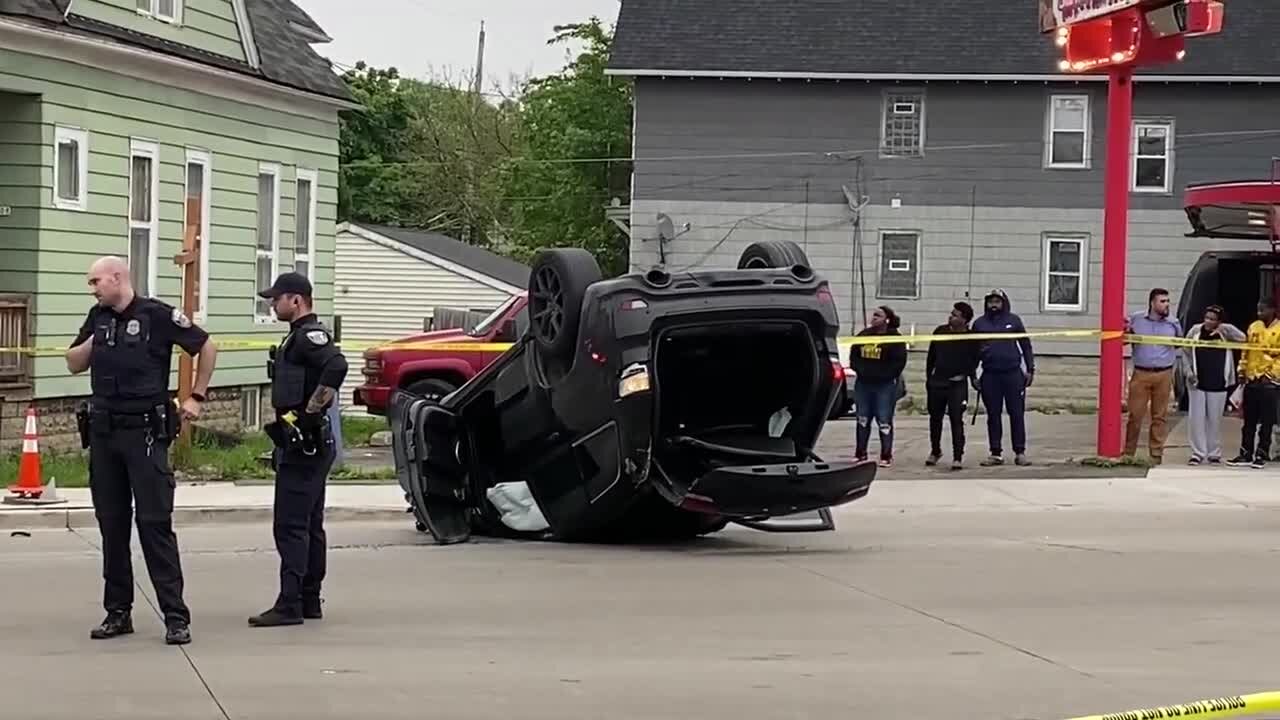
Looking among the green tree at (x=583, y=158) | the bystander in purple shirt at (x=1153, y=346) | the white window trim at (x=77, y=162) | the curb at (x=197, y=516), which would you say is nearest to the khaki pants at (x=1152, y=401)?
the bystander in purple shirt at (x=1153, y=346)

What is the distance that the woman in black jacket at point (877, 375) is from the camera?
19.3 m

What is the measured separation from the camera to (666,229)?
35531mm

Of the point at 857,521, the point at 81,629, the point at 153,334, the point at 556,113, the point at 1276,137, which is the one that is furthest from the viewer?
the point at 556,113

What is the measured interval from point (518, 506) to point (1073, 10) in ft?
32.9

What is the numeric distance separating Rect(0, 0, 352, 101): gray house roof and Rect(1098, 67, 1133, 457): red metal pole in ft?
35.3

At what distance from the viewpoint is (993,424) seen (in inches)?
781

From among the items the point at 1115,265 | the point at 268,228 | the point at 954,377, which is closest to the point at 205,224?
the point at 268,228

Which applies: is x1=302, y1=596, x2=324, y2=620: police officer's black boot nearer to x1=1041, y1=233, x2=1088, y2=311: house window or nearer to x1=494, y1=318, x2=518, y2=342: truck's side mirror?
x1=494, y1=318, x2=518, y2=342: truck's side mirror

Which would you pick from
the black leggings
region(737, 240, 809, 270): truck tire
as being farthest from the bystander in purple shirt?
region(737, 240, 809, 270): truck tire

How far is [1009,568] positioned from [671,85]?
23.4m

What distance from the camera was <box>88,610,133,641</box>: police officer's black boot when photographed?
9633mm

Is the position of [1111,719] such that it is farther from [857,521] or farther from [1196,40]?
[1196,40]

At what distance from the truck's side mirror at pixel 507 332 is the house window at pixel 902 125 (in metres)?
14.6

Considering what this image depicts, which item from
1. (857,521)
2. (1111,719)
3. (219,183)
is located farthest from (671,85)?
(1111,719)
